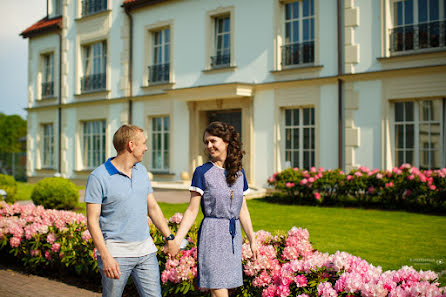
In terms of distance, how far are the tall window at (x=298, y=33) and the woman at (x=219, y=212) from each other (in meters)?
11.8

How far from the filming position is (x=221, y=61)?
56.5ft

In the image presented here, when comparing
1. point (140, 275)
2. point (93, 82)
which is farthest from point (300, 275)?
point (93, 82)

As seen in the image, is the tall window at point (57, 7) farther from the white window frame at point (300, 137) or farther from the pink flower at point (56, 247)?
the pink flower at point (56, 247)

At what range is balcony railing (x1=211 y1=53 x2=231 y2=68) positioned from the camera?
17047mm

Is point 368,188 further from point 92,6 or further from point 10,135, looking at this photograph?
point 10,135

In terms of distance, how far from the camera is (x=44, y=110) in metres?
24.0

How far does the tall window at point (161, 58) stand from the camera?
18.9m

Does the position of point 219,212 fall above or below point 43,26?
below

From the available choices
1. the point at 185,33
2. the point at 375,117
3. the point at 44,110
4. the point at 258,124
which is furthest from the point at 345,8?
A: the point at 44,110

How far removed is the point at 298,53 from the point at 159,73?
626cm

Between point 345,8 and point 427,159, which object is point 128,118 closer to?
point 345,8

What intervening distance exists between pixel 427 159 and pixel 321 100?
3.57 metres

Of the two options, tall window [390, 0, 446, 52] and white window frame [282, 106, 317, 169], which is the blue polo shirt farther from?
white window frame [282, 106, 317, 169]

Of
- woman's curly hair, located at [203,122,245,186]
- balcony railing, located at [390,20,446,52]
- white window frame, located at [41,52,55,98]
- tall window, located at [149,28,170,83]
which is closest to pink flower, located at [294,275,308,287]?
woman's curly hair, located at [203,122,245,186]
